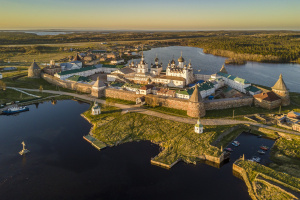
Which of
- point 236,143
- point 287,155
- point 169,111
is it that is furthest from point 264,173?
point 169,111

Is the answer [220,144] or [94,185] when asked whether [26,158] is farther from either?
[220,144]

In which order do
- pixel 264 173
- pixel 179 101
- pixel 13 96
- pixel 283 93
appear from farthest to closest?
pixel 13 96 → pixel 283 93 → pixel 179 101 → pixel 264 173

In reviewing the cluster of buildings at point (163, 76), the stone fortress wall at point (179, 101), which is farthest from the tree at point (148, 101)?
the cluster of buildings at point (163, 76)

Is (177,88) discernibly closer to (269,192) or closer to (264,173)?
(264,173)

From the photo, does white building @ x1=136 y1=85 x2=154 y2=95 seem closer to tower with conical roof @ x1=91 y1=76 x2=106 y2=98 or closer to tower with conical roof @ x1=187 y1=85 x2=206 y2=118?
tower with conical roof @ x1=91 y1=76 x2=106 y2=98

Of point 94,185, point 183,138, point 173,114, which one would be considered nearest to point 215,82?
point 173,114
